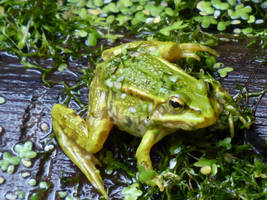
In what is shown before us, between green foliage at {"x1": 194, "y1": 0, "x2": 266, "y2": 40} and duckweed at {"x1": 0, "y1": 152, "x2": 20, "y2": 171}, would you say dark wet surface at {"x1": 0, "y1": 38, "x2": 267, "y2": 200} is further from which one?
green foliage at {"x1": 194, "y1": 0, "x2": 266, "y2": 40}

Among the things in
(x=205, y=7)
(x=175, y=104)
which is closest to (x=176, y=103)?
(x=175, y=104)

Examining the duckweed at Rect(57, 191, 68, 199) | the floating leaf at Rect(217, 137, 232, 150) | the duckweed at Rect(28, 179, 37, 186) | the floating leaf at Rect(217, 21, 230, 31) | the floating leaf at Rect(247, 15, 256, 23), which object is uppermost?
the floating leaf at Rect(247, 15, 256, 23)

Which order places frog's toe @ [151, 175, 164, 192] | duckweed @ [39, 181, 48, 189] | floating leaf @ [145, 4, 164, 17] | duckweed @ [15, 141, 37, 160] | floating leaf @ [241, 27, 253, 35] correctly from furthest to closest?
floating leaf @ [145, 4, 164, 17] → floating leaf @ [241, 27, 253, 35] → duckweed @ [15, 141, 37, 160] → duckweed @ [39, 181, 48, 189] → frog's toe @ [151, 175, 164, 192]

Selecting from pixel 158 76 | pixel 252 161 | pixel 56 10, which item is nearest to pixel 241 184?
pixel 252 161

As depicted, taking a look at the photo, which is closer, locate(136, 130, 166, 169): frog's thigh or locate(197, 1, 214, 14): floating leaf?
locate(136, 130, 166, 169): frog's thigh

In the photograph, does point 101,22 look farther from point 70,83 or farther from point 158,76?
point 158,76

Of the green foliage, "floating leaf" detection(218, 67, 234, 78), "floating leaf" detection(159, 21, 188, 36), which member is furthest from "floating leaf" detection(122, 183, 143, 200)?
the green foliage

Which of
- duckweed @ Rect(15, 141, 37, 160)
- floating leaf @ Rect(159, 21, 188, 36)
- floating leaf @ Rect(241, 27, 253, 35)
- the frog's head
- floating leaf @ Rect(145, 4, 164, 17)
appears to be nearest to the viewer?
the frog's head
